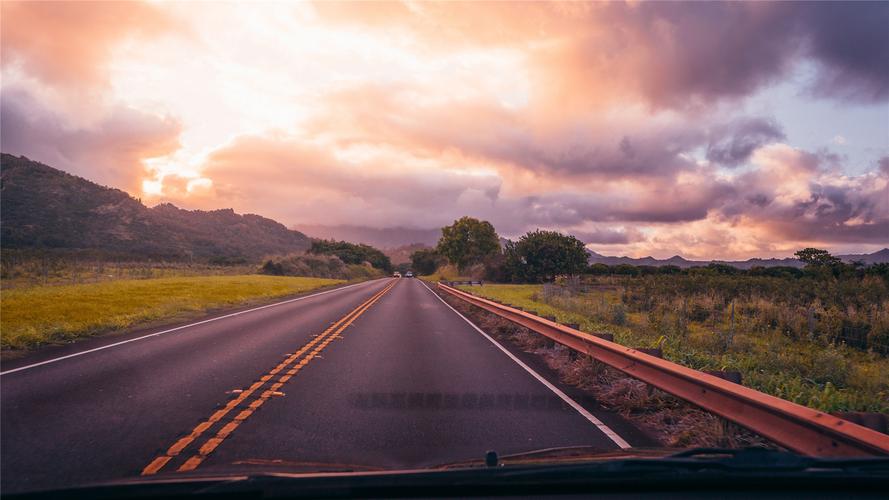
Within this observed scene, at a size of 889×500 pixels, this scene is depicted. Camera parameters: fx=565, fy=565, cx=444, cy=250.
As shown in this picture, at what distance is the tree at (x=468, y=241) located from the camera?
114 metres

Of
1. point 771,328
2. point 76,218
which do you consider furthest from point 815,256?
point 76,218

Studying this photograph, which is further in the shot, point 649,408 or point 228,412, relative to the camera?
point 649,408

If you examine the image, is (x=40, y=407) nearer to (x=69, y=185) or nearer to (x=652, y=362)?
(x=652, y=362)

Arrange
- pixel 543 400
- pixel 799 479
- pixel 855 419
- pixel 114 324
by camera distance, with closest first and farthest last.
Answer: pixel 799 479
pixel 855 419
pixel 543 400
pixel 114 324

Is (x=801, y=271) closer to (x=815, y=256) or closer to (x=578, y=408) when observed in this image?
(x=815, y=256)

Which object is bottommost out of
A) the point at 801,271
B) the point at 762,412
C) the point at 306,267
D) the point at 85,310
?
the point at 85,310

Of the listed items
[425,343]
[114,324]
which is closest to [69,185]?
[114,324]

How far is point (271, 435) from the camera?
18.7 ft

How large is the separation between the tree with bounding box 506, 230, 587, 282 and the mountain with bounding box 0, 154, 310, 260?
6780 cm

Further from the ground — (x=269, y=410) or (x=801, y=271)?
(x=801, y=271)

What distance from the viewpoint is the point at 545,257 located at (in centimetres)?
8469

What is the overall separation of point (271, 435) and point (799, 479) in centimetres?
454

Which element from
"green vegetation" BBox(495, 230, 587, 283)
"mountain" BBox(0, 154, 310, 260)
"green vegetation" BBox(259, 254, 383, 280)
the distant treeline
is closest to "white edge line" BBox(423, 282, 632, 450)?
the distant treeline

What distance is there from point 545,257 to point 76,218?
8581 centimetres
